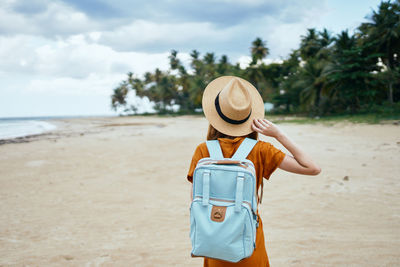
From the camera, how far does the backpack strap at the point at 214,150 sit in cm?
132

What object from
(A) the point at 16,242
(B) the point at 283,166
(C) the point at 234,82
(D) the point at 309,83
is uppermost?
(D) the point at 309,83

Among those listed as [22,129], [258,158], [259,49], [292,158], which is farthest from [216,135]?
[259,49]

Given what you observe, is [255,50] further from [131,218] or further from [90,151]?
[131,218]

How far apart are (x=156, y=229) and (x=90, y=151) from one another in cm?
683

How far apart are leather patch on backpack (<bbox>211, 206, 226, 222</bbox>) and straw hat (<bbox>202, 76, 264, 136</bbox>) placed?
41 centimetres

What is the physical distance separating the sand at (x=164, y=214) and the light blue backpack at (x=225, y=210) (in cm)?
157

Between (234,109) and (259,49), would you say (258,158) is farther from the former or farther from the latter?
(259,49)

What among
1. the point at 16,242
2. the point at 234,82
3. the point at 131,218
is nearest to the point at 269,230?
the point at 131,218

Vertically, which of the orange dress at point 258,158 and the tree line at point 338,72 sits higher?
the tree line at point 338,72

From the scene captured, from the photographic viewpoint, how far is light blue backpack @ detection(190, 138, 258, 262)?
1.17 meters

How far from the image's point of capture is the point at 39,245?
9.71ft

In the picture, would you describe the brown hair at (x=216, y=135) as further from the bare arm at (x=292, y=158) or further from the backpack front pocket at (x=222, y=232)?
the backpack front pocket at (x=222, y=232)

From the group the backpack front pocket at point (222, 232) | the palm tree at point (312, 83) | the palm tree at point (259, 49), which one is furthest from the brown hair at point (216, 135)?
the palm tree at point (259, 49)

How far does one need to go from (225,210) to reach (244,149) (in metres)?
0.33
